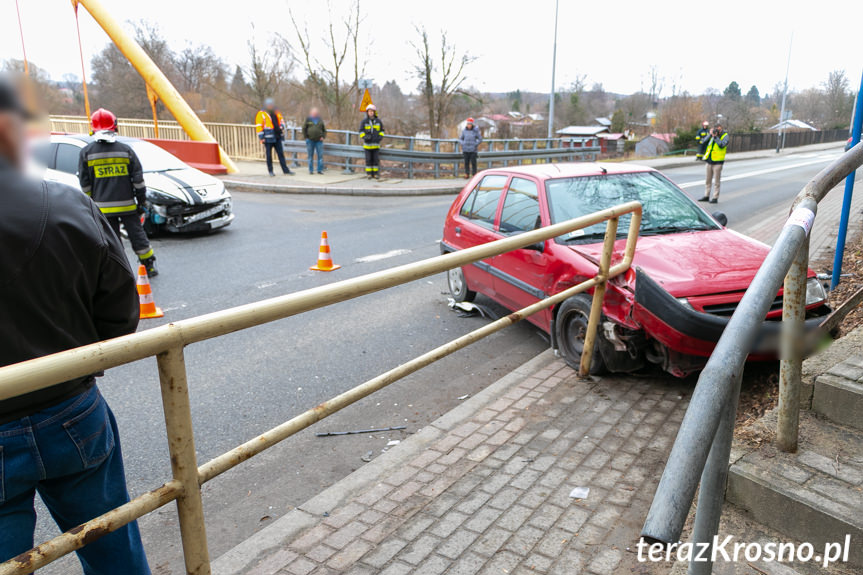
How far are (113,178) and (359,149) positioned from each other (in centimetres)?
1301

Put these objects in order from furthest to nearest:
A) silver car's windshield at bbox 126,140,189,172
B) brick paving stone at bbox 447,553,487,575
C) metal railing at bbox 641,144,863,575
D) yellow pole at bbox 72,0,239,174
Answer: yellow pole at bbox 72,0,239,174 < silver car's windshield at bbox 126,140,189,172 < brick paving stone at bbox 447,553,487,575 < metal railing at bbox 641,144,863,575

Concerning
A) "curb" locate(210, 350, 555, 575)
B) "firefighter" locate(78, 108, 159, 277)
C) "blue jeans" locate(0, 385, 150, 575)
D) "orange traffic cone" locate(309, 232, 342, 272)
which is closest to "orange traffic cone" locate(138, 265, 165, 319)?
"firefighter" locate(78, 108, 159, 277)

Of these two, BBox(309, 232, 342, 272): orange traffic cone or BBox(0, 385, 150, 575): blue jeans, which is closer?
BBox(0, 385, 150, 575): blue jeans

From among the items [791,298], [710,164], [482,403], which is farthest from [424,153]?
[791,298]

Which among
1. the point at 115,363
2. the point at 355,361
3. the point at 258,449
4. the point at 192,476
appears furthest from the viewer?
the point at 355,361

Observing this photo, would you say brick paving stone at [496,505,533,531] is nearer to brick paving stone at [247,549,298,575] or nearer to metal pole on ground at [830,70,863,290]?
brick paving stone at [247,549,298,575]

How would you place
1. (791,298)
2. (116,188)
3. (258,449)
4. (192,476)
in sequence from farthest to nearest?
(116,188) → (791,298) → (258,449) → (192,476)

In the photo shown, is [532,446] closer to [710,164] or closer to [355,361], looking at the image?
[355,361]

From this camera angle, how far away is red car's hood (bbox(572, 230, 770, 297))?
4410mm

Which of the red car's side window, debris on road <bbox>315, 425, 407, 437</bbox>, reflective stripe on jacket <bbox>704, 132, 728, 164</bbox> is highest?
reflective stripe on jacket <bbox>704, 132, 728, 164</bbox>

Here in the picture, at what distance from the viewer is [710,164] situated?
15.3 metres

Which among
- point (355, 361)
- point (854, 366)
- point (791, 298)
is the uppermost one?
point (791, 298)

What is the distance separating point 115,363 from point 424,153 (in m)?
19.7

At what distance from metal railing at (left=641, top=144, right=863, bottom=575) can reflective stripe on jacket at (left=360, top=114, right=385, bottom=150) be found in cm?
1649
